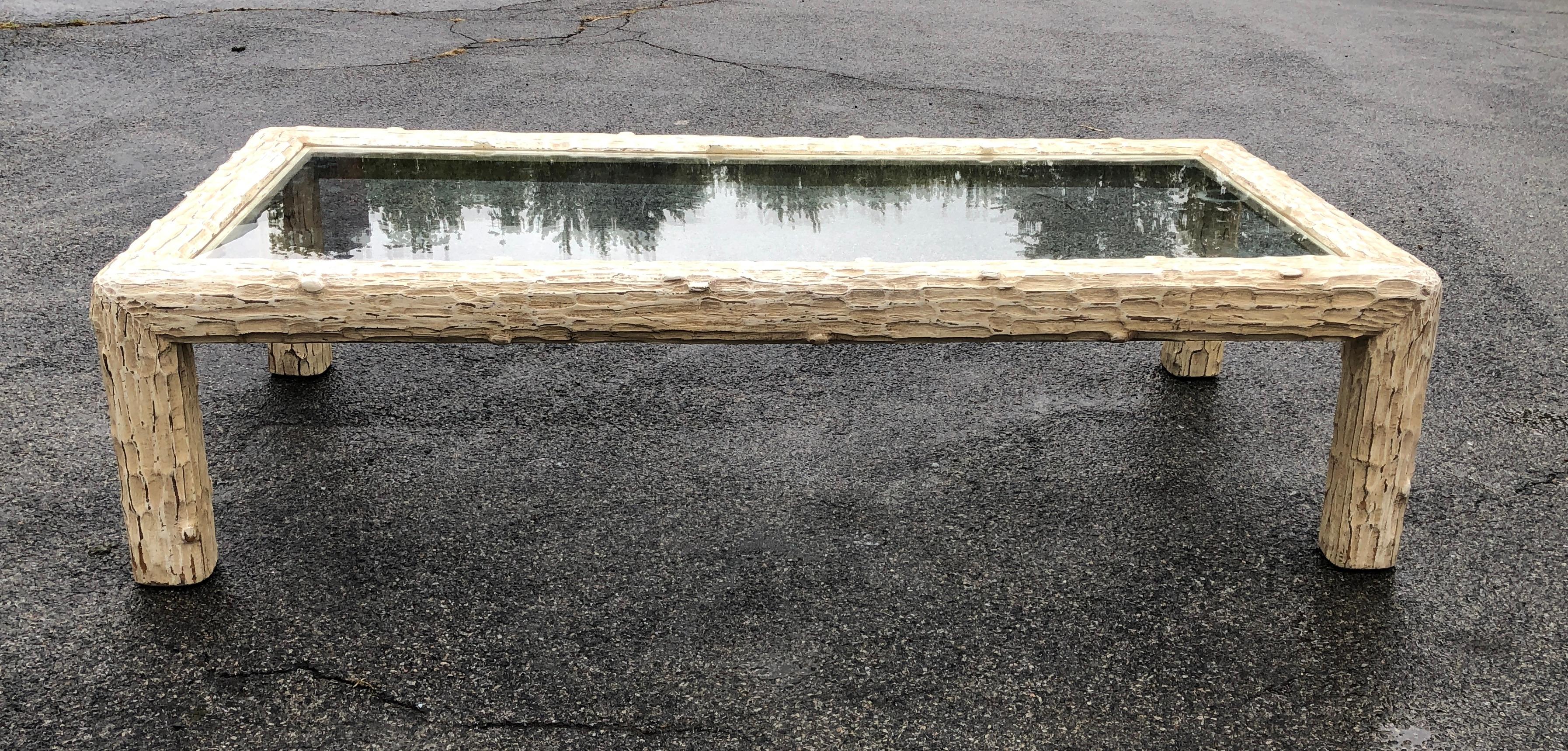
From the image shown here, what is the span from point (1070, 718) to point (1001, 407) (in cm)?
110

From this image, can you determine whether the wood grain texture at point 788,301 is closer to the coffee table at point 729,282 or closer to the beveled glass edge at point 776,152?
the coffee table at point 729,282

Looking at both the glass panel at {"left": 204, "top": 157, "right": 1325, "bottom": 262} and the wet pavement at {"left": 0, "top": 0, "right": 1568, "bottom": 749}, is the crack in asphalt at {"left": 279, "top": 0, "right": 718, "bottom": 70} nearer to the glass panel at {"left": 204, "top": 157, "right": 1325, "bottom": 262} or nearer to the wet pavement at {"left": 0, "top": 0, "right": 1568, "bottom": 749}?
the wet pavement at {"left": 0, "top": 0, "right": 1568, "bottom": 749}

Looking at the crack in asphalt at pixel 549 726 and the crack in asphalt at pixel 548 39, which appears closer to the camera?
the crack in asphalt at pixel 549 726

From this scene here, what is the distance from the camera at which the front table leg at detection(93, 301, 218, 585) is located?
191 centimetres

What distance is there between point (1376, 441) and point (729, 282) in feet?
3.77

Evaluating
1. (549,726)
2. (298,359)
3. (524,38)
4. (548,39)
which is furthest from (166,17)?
(549,726)

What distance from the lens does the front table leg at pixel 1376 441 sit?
2.03 m

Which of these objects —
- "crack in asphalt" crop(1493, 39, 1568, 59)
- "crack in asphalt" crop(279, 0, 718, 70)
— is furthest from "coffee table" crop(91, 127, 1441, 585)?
"crack in asphalt" crop(1493, 39, 1568, 59)

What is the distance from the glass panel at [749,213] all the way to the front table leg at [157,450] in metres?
0.19

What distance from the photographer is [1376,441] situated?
2.09m

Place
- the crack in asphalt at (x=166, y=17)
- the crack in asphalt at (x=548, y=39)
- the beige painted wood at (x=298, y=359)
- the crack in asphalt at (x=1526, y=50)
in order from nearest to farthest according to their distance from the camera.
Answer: the beige painted wood at (x=298, y=359), the crack in asphalt at (x=548, y=39), the crack in asphalt at (x=166, y=17), the crack in asphalt at (x=1526, y=50)

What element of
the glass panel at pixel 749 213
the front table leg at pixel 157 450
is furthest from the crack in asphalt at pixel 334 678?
the glass panel at pixel 749 213

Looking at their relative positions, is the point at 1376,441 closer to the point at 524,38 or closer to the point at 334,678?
the point at 334,678

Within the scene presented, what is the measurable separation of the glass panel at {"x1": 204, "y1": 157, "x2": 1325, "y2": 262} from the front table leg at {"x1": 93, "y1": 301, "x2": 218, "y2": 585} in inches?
7.6
